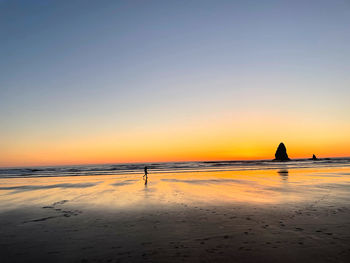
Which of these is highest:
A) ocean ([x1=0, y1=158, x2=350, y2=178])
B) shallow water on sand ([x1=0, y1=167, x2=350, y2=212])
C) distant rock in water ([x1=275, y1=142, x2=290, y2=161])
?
distant rock in water ([x1=275, y1=142, x2=290, y2=161])

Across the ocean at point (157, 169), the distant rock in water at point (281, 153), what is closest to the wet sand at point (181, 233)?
the ocean at point (157, 169)

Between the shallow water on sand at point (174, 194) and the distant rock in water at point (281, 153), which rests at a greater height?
the distant rock in water at point (281, 153)

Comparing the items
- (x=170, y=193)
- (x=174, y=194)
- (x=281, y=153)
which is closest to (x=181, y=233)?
(x=174, y=194)

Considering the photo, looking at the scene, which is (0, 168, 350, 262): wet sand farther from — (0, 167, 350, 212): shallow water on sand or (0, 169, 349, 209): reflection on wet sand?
(0, 169, 349, 209): reflection on wet sand

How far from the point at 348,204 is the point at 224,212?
7485 mm

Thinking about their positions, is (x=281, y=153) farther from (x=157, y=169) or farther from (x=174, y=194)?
(x=174, y=194)

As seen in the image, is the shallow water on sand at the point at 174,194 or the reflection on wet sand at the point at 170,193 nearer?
the shallow water on sand at the point at 174,194

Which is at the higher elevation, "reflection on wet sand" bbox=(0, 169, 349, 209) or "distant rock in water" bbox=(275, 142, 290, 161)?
"distant rock in water" bbox=(275, 142, 290, 161)

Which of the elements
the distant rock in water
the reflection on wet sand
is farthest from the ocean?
the distant rock in water

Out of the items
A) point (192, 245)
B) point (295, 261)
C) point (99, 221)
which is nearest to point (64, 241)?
point (99, 221)

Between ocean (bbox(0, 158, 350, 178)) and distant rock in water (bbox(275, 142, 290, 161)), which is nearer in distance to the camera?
ocean (bbox(0, 158, 350, 178))

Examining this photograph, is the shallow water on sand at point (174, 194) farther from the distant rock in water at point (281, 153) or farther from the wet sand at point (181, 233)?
the distant rock in water at point (281, 153)

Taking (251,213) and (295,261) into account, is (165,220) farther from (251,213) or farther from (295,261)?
(295,261)

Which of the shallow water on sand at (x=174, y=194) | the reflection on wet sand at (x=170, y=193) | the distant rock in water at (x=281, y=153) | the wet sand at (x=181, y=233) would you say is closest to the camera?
the wet sand at (x=181, y=233)
